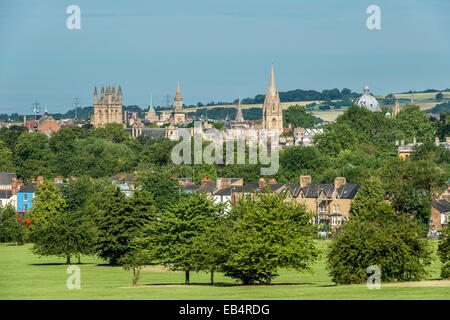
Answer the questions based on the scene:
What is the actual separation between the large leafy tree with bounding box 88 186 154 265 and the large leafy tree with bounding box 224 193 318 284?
17.3 m

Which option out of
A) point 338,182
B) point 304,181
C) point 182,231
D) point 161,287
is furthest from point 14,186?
point 161,287

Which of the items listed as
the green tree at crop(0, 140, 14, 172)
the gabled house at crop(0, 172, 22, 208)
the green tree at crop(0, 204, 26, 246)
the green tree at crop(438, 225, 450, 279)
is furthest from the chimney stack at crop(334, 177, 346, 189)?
the green tree at crop(0, 140, 14, 172)

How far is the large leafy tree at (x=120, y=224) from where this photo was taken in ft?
239

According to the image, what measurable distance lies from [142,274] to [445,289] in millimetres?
23690

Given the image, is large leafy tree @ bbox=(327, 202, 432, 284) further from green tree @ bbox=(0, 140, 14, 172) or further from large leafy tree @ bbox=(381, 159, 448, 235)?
green tree @ bbox=(0, 140, 14, 172)

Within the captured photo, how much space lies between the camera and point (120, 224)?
73188 mm

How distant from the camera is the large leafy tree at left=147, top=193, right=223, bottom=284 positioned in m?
59.2

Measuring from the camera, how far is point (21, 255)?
86.6 metres

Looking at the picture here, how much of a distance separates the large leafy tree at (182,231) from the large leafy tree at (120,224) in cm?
1065

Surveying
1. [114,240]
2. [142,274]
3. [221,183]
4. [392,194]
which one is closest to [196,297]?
[142,274]

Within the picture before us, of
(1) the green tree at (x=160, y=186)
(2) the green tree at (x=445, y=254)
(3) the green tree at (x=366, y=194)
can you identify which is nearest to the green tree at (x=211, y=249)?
(2) the green tree at (x=445, y=254)

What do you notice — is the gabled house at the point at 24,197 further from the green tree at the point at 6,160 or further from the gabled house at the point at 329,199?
the green tree at the point at 6,160

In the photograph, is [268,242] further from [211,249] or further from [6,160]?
[6,160]
